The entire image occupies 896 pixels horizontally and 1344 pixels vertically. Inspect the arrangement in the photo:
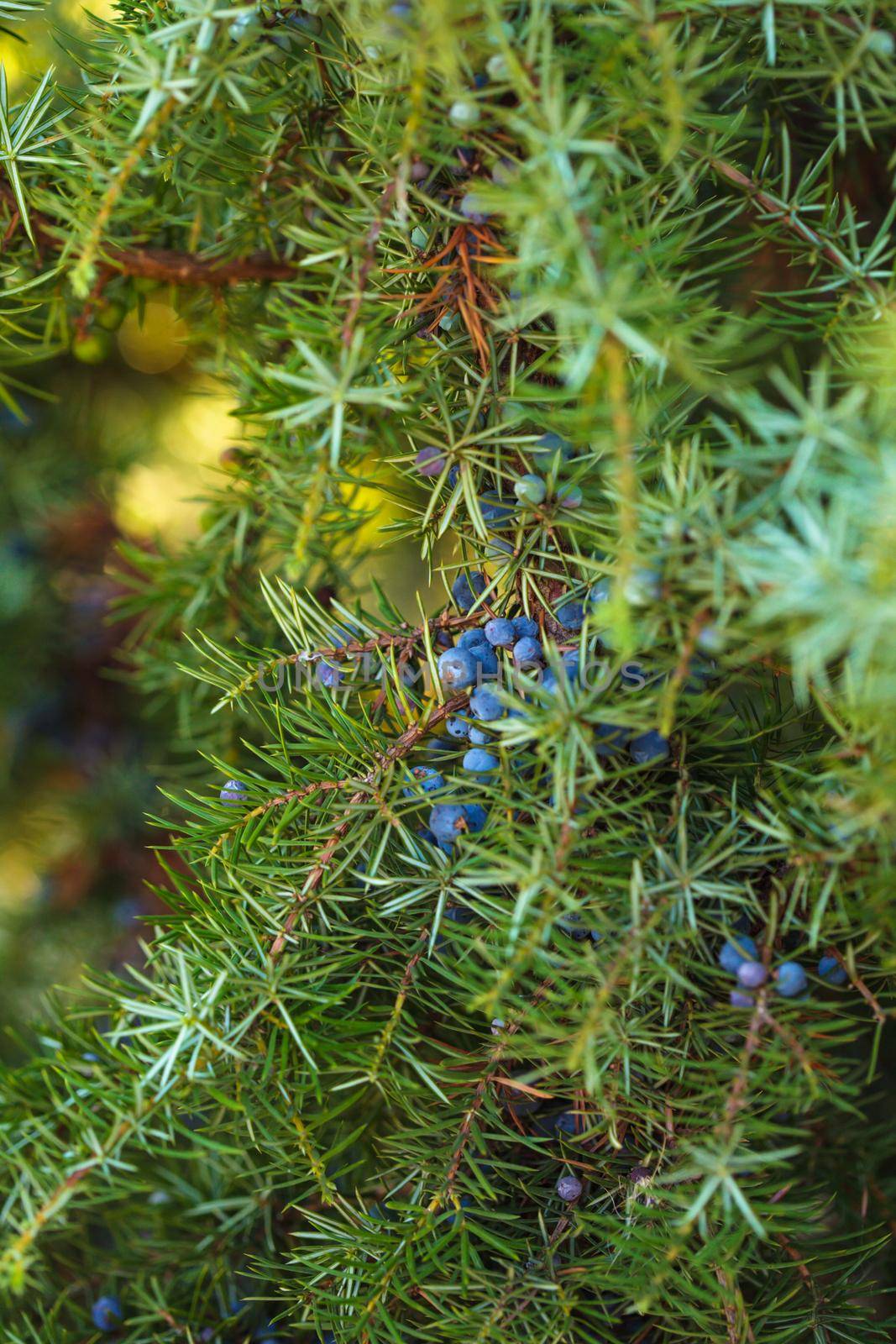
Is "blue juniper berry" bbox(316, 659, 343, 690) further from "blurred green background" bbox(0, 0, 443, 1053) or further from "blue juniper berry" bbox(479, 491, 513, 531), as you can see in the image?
"blurred green background" bbox(0, 0, 443, 1053)

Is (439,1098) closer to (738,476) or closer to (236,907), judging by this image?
(236,907)

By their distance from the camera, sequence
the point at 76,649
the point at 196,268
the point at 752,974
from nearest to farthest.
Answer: the point at 752,974 < the point at 196,268 < the point at 76,649

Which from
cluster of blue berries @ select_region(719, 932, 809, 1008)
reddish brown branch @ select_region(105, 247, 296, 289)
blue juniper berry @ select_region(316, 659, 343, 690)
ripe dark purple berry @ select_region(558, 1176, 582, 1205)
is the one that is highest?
reddish brown branch @ select_region(105, 247, 296, 289)

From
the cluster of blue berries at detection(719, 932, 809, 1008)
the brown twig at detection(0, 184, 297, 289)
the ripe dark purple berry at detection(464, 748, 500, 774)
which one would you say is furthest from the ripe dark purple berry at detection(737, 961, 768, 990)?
the brown twig at detection(0, 184, 297, 289)

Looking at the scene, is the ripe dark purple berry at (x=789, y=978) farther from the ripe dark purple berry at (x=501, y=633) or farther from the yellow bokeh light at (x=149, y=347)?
the yellow bokeh light at (x=149, y=347)

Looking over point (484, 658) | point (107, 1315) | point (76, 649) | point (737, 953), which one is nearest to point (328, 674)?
point (484, 658)

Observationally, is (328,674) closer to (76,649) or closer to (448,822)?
(448,822)
